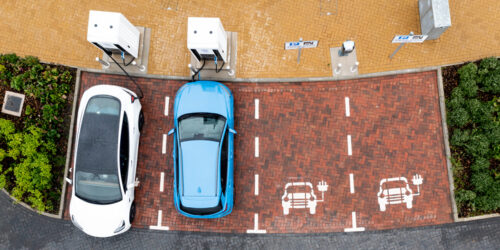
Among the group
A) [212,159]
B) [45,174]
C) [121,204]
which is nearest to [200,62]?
[212,159]

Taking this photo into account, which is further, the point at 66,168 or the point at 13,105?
the point at 13,105

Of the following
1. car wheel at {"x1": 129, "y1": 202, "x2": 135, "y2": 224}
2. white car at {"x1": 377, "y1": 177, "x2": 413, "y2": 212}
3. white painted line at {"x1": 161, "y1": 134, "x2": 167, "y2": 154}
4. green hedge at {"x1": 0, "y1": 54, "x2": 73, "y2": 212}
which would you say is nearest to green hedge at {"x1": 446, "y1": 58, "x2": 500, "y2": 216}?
white car at {"x1": 377, "y1": 177, "x2": 413, "y2": 212}

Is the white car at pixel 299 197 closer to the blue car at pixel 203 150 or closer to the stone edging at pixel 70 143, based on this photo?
the blue car at pixel 203 150

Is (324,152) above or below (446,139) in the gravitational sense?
below

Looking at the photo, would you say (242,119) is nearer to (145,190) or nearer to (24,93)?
(145,190)

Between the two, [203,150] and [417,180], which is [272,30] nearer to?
[203,150]

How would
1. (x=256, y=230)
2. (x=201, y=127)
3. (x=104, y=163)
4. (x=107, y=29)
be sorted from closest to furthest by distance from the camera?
(x=107, y=29) → (x=104, y=163) → (x=201, y=127) → (x=256, y=230)

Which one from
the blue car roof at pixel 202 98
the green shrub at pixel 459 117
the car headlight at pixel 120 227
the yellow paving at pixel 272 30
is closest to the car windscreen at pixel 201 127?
the blue car roof at pixel 202 98

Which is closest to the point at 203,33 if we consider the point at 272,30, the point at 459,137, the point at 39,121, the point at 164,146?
the point at 272,30
